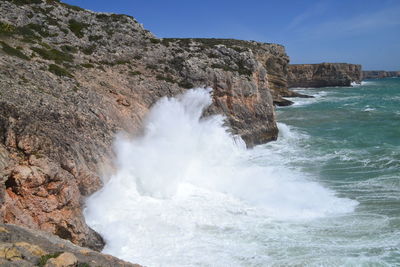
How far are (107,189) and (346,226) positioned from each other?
9.21 metres

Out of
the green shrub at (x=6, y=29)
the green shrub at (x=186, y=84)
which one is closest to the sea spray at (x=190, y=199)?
the green shrub at (x=186, y=84)

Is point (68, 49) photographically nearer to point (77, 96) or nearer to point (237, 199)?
point (77, 96)

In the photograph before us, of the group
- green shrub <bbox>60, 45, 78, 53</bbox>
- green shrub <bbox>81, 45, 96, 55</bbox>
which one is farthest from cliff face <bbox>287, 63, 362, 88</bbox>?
green shrub <bbox>60, 45, 78, 53</bbox>

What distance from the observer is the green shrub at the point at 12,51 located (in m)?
17.7

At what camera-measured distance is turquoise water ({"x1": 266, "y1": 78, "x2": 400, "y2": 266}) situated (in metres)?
11.1

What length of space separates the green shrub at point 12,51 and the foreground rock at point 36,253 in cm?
1228

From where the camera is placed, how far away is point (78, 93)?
674 inches

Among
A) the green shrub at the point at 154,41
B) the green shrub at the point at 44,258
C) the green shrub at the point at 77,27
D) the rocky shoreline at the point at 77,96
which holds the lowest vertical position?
the green shrub at the point at 44,258

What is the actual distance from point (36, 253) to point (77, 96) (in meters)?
11.0

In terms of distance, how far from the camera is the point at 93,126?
1562cm

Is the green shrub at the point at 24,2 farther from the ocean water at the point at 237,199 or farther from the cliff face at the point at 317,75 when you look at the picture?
the cliff face at the point at 317,75

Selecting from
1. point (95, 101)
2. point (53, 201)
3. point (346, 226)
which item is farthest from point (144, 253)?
point (95, 101)

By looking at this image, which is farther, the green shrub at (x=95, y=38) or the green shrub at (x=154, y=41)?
the green shrub at (x=154, y=41)

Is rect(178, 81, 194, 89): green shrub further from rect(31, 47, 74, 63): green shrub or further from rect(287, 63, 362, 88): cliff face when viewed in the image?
rect(287, 63, 362, 88): cliff face
